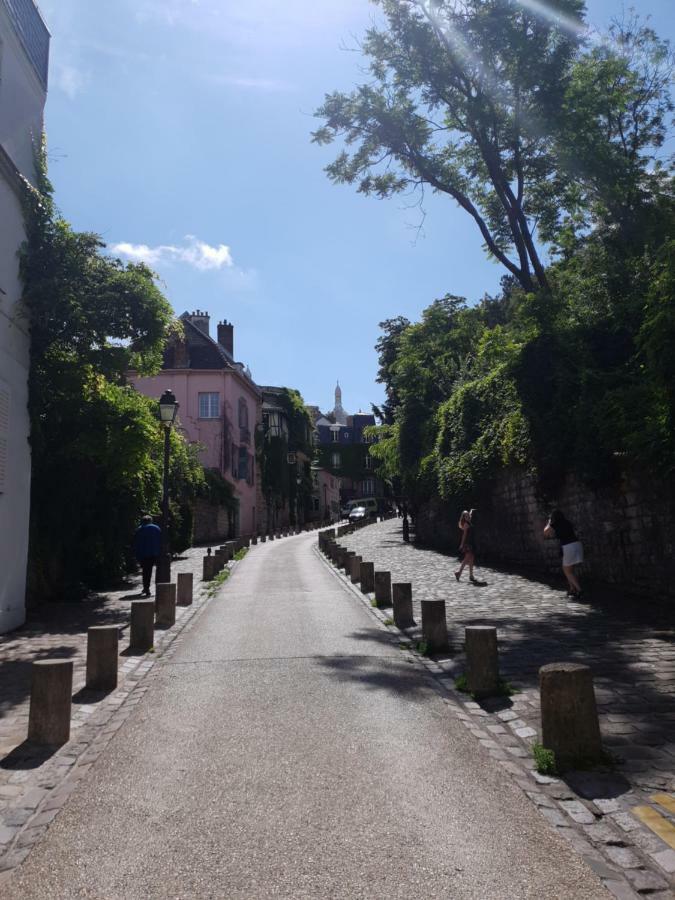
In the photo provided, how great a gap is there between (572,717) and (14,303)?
10.3 meters

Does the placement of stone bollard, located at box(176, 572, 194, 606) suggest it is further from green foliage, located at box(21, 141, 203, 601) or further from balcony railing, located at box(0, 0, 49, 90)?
balcony railing, located at box(0, 0, 49, 90)

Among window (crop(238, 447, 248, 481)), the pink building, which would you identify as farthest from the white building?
window (crop(238, 447, 248, 481))

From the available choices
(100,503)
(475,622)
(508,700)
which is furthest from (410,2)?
(508,700)

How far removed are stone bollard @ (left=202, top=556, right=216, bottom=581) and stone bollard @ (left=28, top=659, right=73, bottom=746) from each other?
1290 cm

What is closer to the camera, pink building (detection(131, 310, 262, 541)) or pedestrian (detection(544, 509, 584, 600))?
pedestrian (detection(544, 509, 584, 600))

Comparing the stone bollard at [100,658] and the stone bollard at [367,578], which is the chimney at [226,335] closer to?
the stone bollard at [367,578]

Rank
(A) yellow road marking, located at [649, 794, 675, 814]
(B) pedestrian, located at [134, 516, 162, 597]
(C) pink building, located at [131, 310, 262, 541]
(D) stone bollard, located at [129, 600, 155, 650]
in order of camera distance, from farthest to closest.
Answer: (C) pink building, located at [131, 310, 262, 541], (B) pedestrian, located at [134, 516, 162, 597], (D) stone bollard, located at [129, 600, 155, 650], (A) yellow road marking, located at [649, 794, 675, 814]

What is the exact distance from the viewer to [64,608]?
1317cm

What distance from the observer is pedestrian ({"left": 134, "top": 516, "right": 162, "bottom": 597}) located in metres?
14.6

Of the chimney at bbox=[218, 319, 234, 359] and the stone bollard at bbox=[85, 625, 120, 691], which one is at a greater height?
the chimney at bbox=[218, 319, 234, 359]

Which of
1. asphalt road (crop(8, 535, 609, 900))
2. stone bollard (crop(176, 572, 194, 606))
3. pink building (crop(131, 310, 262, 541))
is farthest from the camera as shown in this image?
pink building (crop(131, 310, 262, 541))

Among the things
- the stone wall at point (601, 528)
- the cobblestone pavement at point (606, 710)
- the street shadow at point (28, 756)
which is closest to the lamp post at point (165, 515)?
the cobblestone pavement at point (606, 710)

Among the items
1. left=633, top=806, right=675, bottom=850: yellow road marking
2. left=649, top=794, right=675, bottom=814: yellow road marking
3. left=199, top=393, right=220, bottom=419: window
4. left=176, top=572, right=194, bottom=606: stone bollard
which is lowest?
left=633, top=806, right=675, bottom=850: yellow road marking

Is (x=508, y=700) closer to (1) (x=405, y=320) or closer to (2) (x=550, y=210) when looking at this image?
(2) (x=550, y=210)
